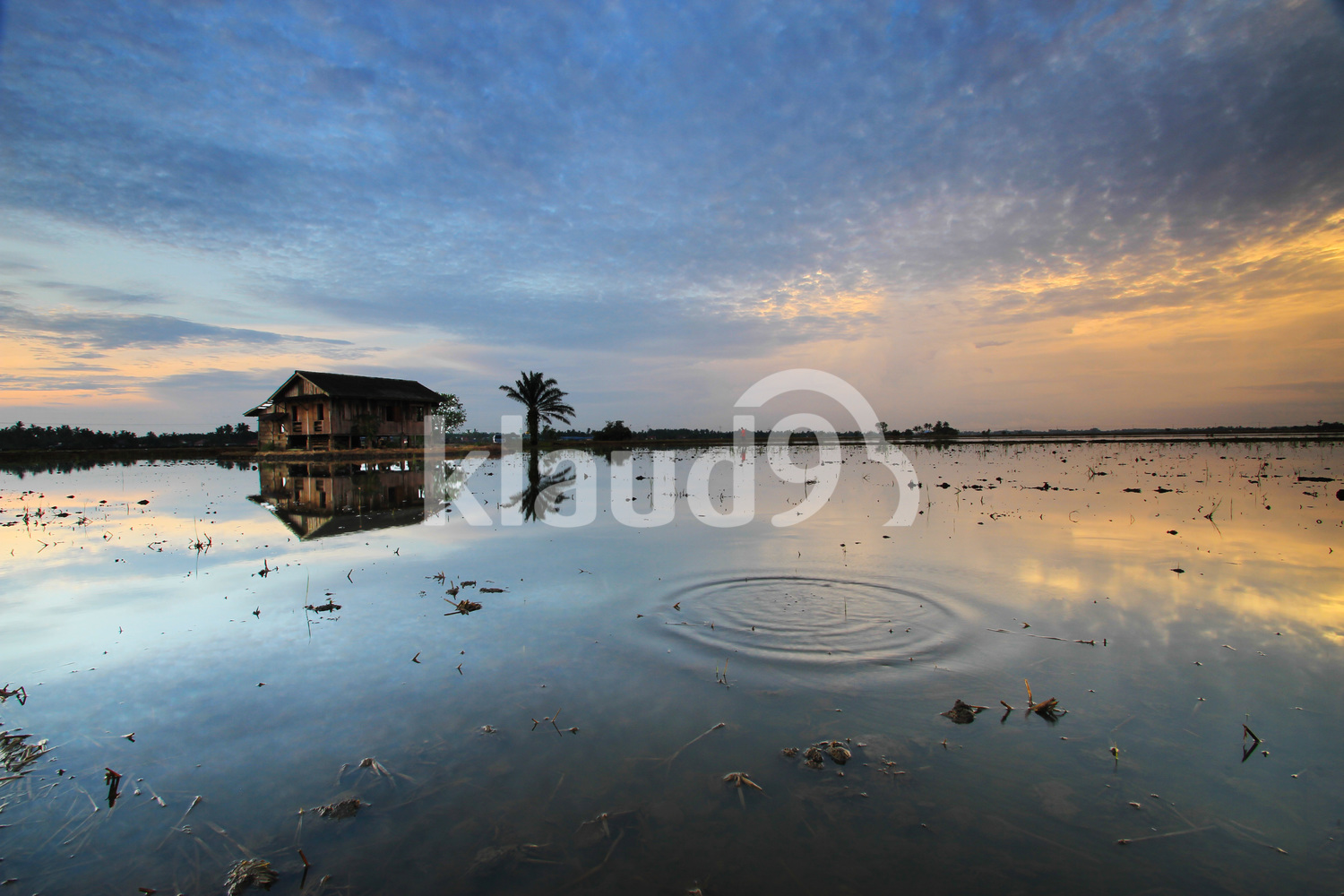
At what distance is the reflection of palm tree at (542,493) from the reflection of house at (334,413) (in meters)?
21.0

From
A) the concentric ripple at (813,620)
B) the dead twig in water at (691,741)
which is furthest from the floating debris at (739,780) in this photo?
the concentric ripple at (813,620)

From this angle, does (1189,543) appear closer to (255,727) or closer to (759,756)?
(759,756)

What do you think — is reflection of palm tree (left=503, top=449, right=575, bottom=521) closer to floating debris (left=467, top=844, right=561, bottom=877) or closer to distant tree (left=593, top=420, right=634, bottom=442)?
floating debris (left=467, top=844, right=561, bottom=877)

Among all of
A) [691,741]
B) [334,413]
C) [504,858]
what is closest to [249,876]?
[504,858]

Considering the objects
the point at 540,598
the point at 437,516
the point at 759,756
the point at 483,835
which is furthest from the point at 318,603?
the point at 437,516

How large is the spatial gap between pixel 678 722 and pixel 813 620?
2.91m

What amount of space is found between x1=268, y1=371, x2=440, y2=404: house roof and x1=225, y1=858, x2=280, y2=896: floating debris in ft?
153

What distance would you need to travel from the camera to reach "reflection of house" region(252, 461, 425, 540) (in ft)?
47.7

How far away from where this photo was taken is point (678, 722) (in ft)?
15.0

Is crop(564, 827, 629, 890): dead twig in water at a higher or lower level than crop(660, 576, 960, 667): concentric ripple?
lower

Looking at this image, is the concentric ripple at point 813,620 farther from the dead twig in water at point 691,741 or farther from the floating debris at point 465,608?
the floating debris at point 465,608

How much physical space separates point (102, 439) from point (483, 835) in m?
94.0

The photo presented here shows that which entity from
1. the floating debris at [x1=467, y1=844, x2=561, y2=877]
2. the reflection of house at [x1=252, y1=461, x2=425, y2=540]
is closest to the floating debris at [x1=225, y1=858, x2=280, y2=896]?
the floating debris at [x1=467, y1=844, x2=561, y2=877]

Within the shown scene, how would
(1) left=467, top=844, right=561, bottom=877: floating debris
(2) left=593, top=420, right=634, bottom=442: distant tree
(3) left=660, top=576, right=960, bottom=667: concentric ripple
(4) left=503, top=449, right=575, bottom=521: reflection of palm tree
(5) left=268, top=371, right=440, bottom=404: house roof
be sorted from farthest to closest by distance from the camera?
1. (2) left=593, top=420, right=634, bottom=442: distant tree
2. (5) left=268, top=371, right=440, bottom=404: house roof
3. (4) left=503, top=449, right=575, bottom=521: reflection of palm tree
4. (3) left=660, top=576, right=960, bottom=667: concentric ripple
5. (1) left=467, top=844, right=561, bottom=877: floating debris
